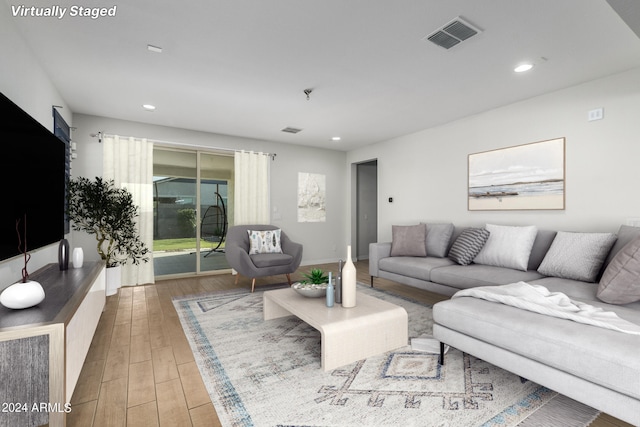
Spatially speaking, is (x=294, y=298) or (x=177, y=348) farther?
(x=294, y=298)

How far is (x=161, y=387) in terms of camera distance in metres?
1.90

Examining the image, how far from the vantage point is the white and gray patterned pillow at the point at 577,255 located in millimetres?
2602

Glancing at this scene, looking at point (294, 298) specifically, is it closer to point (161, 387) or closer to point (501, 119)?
point (161, 387)

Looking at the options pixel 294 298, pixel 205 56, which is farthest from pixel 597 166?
pixel 205 56

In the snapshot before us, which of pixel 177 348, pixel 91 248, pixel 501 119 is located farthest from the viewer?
pixel 91 248

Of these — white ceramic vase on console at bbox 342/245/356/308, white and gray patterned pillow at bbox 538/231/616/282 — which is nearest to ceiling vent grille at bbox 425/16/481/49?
white ceramic vase on console at bbox 342/245/356/308

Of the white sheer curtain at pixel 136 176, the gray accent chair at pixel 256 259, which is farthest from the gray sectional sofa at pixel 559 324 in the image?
the white sheer curtain at pixel 136 176

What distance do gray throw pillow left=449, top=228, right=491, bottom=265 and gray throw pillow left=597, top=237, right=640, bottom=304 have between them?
1.44m

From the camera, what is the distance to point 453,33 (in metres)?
2.30

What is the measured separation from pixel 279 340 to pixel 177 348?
0.80 meters

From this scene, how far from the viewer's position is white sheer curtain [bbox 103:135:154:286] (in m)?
4.38

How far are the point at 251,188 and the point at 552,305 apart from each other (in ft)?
15.0

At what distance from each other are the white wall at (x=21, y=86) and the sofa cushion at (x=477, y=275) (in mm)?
3496

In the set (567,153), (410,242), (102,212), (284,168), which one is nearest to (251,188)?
(284,168)
